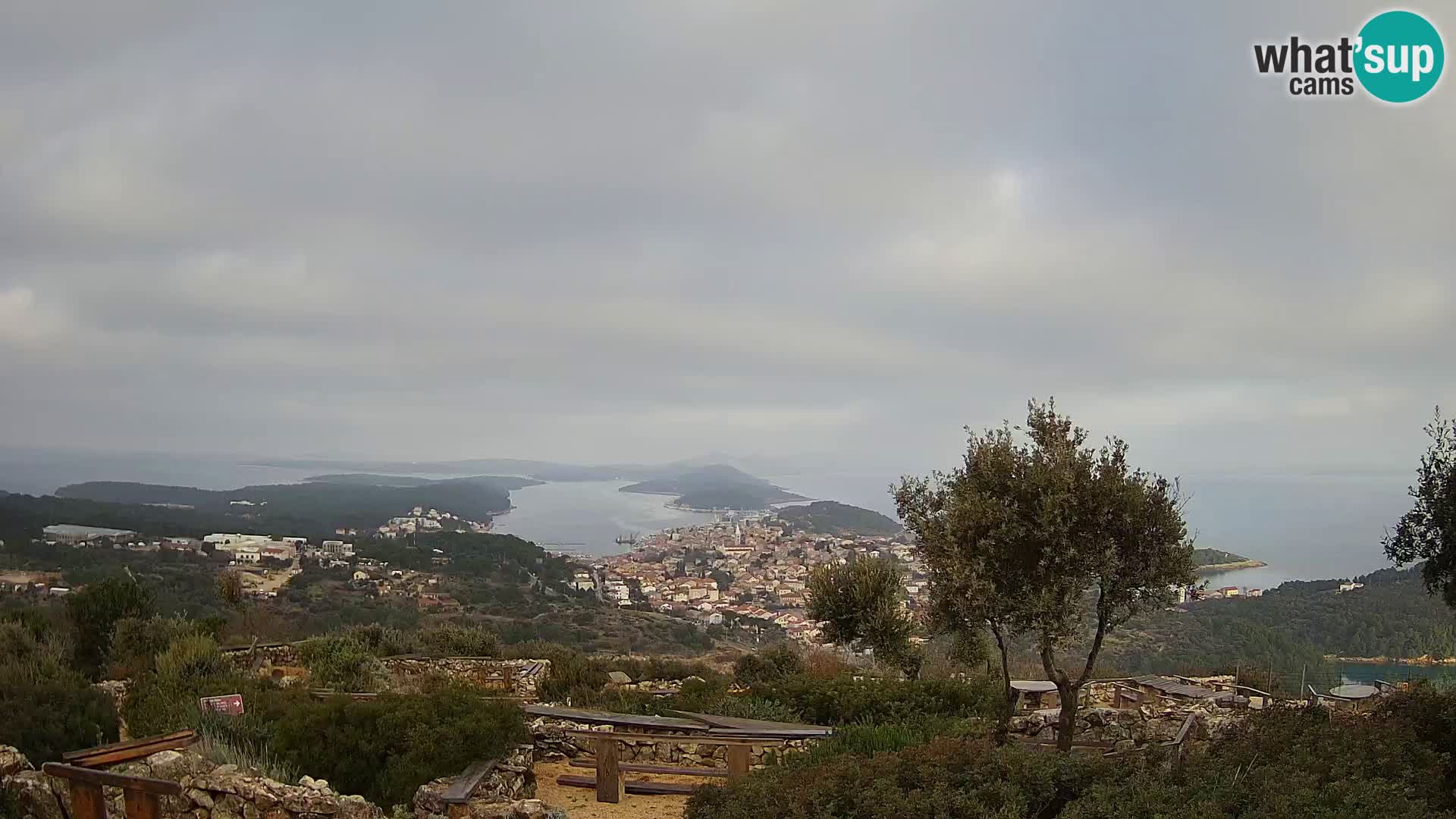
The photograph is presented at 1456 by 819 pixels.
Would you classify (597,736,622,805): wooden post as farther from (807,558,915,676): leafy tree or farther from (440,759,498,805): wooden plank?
(807,558,915,676): leafy tree

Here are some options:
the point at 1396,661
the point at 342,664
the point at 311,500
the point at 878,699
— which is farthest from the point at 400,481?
the point at 1396,661

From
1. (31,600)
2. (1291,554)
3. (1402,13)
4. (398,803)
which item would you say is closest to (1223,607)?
(1291,554)

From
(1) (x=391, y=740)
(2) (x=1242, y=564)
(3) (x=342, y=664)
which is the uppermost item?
(1) (x=391, y=740)

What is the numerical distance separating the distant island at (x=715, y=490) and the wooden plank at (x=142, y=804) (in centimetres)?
7876

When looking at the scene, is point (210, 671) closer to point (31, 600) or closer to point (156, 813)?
point (156, 813)

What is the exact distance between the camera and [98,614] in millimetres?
13766

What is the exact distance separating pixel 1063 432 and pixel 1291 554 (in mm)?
25098

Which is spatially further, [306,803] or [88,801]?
[306,803]

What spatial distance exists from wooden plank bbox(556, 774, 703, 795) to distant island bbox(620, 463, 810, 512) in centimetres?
7564

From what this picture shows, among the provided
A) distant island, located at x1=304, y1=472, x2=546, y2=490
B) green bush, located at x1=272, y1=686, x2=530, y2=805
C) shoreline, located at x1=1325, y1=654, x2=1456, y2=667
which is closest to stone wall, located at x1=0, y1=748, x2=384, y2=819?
green bush, located at x1=272, y1=686, x2=530, y2=805

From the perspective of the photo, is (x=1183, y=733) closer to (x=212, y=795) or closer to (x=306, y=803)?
(x=306, y=803)

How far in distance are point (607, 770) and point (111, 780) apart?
158 inches

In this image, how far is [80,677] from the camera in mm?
8734

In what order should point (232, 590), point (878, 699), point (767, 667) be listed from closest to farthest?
1. point (878, 699)
2. point (767, 667)
3. point (232, 590)
